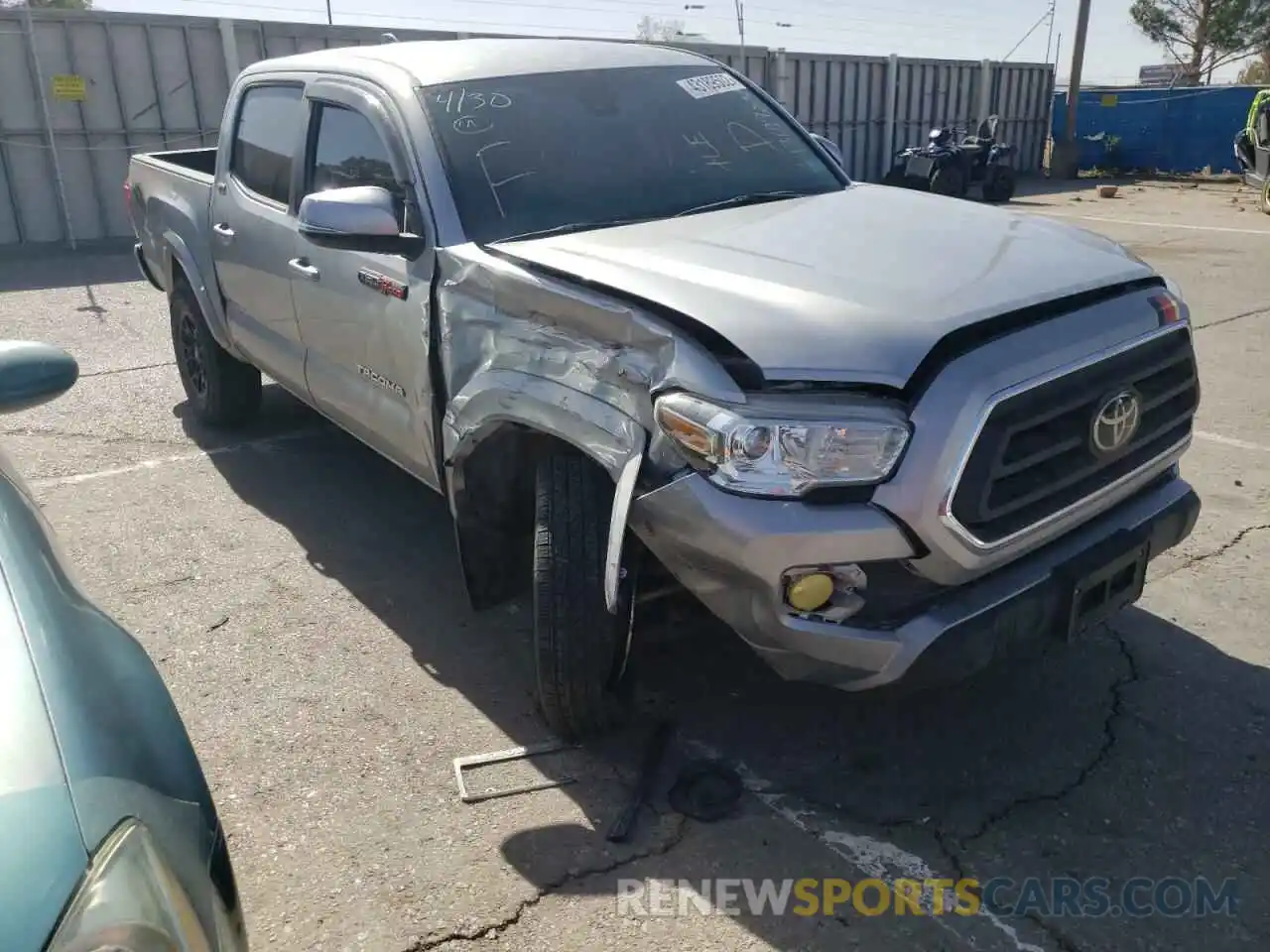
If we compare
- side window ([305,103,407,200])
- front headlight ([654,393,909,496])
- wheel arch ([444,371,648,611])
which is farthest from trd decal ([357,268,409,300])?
front headlight ([654,393,909,496])

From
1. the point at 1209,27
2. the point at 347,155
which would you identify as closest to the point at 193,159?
the point at 347,155

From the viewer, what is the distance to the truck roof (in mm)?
3852

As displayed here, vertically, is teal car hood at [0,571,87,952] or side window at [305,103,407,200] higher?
side window at [305,103,407,200]

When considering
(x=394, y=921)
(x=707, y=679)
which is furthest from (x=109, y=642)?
(x=707, y=679)

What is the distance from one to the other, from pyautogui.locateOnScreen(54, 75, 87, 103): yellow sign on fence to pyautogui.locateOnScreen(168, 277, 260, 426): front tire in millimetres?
8401

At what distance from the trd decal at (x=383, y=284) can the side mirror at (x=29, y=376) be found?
117cm

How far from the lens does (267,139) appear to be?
15.5 feet

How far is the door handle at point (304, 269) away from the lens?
4.11 meters

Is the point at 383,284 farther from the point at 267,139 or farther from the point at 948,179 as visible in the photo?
the point at 948,179

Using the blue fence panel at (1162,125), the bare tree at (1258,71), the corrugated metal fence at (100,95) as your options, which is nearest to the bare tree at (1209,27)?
the bare tree at (1258,71)

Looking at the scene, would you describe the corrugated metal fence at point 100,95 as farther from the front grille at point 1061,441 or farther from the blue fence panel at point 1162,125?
the blue fence panel at point 1162,125

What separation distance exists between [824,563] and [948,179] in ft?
52.0

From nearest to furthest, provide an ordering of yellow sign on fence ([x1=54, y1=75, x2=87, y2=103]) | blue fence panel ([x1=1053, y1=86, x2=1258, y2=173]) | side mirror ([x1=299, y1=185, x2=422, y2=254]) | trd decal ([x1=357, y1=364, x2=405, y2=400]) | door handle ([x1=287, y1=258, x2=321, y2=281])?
side mirror ([x1=299, y1=185, x2=422, y2=254])
trd decal ([x1=357, y1=364, x2=405, y2=400])
door handle ([x1=287, y1=258, x2=321, y2=281])
yellow sign on fence ([x1=54, y1=75, x2=87, y2=103])
blue fence panel ([x1=1053, y1=86, x2=1258, y2=173])

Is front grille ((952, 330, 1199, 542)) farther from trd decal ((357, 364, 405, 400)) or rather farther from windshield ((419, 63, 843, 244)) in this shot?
trd decal ((357, 364, 405, 400))
